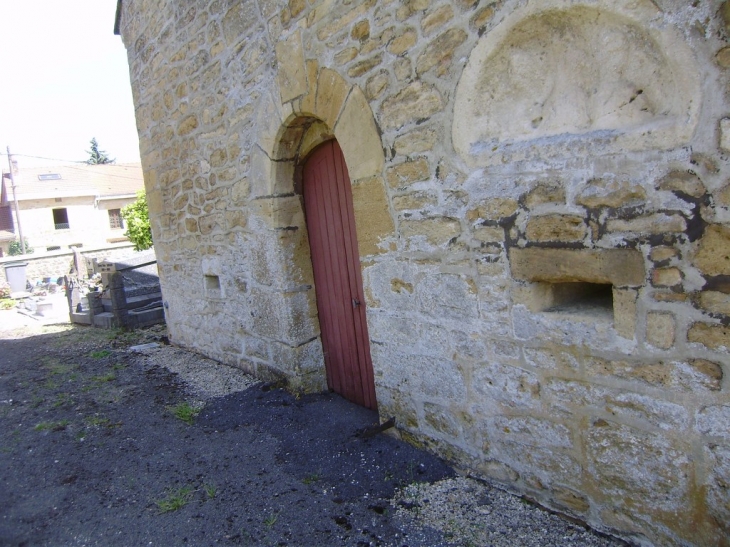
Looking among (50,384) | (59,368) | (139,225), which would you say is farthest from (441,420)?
(139,225)

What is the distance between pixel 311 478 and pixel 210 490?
57cm

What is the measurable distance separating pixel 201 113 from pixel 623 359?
13.2 feet

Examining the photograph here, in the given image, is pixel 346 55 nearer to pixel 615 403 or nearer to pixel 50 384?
pixel 615 403

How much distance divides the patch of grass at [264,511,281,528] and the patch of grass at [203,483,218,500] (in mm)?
414

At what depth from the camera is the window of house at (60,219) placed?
2736 centimetres

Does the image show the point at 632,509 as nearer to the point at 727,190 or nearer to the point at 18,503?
the point at 727,190

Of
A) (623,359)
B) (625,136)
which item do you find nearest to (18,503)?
(623,359)

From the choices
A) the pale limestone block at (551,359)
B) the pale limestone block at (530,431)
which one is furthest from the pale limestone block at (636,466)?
the pale limestone block at (551,359)

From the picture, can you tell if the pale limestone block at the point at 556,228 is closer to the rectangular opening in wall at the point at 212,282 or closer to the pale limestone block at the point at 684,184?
the pale limestone block at the point at 684,184

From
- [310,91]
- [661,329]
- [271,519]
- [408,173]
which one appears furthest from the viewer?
[310,91]

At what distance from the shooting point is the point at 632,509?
6.68 feet

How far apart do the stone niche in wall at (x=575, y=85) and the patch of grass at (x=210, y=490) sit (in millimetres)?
2275

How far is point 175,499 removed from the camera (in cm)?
273

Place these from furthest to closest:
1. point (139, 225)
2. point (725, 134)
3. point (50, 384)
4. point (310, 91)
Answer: point (139, 225) → point (50, 384) → point (310, 91) → point (725, 134)
